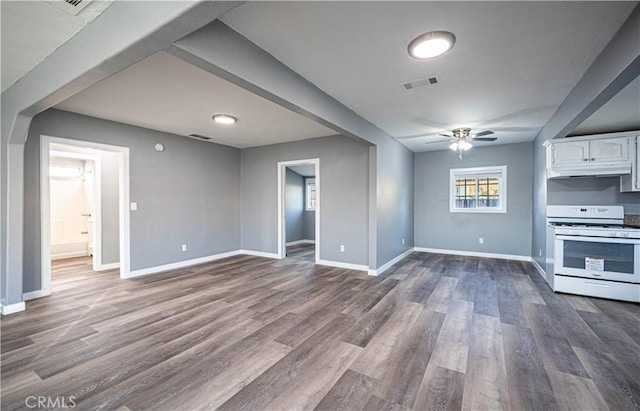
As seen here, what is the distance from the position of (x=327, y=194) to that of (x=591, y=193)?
4242 millimetres

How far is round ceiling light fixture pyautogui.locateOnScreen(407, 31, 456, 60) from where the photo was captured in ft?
6.62

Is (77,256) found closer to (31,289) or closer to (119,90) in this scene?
(31,289)

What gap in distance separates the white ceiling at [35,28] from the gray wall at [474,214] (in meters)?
6.45

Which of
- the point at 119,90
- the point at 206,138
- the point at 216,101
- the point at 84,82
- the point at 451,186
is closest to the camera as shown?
the point at 84,82

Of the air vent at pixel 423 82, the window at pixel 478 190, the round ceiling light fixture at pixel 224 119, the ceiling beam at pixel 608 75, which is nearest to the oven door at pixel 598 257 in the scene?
the ceiling beam at pixel 608 75

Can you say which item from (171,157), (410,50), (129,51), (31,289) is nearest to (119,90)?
(129,51)

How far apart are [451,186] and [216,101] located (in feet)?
17.9

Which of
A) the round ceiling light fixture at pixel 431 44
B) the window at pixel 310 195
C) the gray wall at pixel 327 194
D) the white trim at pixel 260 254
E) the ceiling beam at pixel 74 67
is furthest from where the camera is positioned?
the window at pixel 310 195

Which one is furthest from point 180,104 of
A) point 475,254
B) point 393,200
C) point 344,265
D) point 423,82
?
point 475,254

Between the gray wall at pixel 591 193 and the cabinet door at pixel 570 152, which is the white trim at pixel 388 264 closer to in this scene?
the gray wall at pixel 591 193

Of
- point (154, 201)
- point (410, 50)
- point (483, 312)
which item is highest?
point (410, 50)

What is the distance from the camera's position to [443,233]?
6562mm

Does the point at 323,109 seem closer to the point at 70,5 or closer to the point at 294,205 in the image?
the point at 70,5

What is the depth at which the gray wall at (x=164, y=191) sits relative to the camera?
3.54 m
